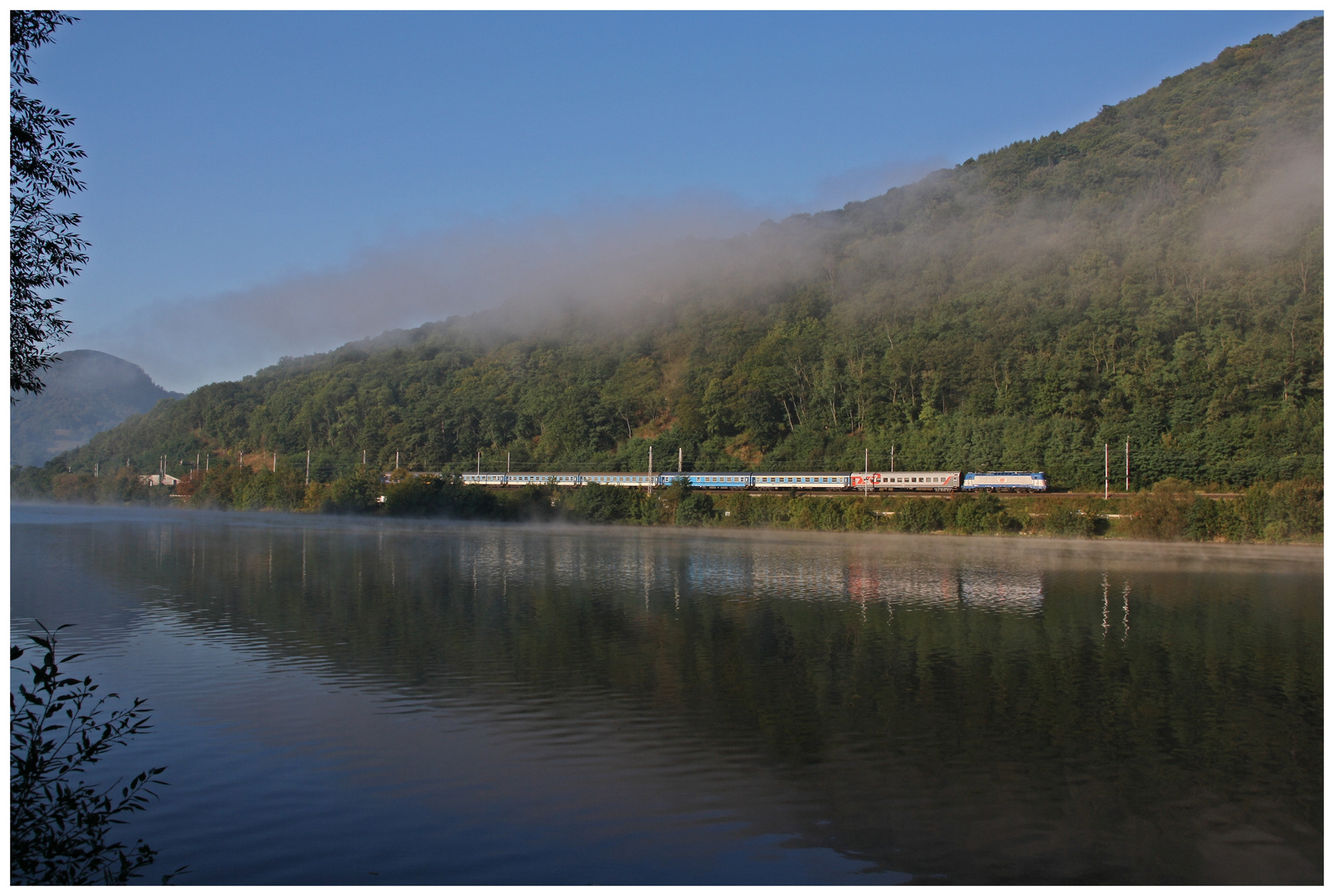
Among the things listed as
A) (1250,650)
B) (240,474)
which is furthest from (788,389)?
(1250,650)

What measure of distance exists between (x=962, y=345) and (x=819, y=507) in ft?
78.2

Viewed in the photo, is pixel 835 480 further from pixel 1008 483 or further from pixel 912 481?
pixel 1008 483

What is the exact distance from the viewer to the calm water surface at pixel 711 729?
6891 millimetres

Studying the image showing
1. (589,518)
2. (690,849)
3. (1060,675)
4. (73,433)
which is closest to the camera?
(690,849)

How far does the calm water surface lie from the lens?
6891mm

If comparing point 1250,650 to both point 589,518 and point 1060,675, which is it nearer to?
point 1060,675

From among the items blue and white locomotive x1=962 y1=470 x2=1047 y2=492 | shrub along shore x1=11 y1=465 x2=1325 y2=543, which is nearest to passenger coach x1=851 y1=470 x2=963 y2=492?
blue and white locomotive x1=962 y1=470 x2=1047 y2=492

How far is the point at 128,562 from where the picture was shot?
2623 cm

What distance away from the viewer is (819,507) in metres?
46.3

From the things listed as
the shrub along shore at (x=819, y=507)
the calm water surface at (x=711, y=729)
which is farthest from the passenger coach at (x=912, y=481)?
the calm water surface at (x=711, y=729)

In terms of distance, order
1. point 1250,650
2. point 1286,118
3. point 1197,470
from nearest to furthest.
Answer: point 1250,650 < point 1197,470 < point 1286,118

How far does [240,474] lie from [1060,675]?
7134 centimetres

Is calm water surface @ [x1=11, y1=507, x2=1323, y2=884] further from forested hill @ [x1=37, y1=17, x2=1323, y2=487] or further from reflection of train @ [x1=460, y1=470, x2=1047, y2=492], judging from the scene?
forested hill @ [x1=37, y1=17, x2=1323, y2=487]

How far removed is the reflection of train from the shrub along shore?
5.32 feet
